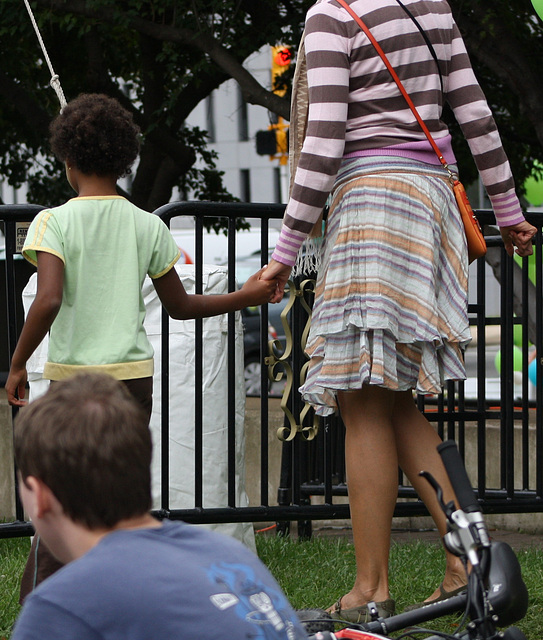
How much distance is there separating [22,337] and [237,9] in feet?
19.2

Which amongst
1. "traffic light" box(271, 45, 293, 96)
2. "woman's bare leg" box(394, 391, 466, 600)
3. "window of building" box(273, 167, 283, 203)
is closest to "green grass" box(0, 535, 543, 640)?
"woman's bare leg" box(394, 391, 466, 600)

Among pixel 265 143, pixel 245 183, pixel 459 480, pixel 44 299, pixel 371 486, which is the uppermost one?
pixel 245 183

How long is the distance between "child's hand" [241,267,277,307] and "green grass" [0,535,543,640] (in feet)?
3.30

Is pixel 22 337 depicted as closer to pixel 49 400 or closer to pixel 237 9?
pixel 49 400

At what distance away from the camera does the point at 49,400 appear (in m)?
1.40

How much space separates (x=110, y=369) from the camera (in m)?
2.87

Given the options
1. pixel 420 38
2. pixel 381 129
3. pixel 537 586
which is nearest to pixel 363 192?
pixel 381 129

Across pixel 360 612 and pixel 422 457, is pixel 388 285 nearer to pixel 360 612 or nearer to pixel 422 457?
pixel 422 457

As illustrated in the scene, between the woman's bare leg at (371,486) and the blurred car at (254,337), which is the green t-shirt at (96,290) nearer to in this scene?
the woman's bare leg at (371,486)

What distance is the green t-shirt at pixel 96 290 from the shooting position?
2.87 m

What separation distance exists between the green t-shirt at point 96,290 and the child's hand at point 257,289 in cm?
43

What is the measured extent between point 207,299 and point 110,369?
0.50 meters

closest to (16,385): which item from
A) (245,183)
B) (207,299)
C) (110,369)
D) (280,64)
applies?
(110,369)

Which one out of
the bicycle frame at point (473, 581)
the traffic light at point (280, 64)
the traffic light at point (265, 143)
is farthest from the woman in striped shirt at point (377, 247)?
the traffic light at point (265, 143)
